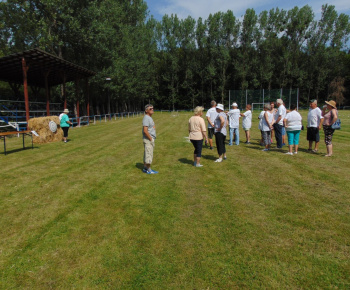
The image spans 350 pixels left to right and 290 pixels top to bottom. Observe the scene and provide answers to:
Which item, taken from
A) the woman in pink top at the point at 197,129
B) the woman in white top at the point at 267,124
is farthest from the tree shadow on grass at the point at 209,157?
the woman in white top at the point at 267,124

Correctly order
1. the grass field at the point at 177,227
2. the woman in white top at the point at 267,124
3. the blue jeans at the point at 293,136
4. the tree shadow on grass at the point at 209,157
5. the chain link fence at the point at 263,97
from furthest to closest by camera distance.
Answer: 1. the chain link fence at the point at 263,97
2. the woman in white top at the point at 267,124
3. the tree shadow on grass at the point at 209,157
4. the blue jeans at the point at 293,136
5. the grass field at the point at 177,227

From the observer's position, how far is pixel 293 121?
26.2 ft

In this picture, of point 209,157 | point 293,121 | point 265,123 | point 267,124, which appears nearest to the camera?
point 293,121

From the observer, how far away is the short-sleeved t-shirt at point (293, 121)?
7.92 metres

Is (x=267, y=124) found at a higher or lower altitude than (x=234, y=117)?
lower

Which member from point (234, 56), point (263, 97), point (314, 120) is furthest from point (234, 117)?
point (234, 56)

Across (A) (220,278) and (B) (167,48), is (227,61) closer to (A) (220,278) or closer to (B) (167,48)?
(B) (167,48)

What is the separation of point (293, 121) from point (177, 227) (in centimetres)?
608

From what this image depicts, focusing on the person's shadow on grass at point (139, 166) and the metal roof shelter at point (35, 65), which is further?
the metal roof shelter at point (35, 65)

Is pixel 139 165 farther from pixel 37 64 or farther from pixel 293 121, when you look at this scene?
pixel 37 64

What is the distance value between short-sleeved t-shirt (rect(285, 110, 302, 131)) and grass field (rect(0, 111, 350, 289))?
4.80 feet

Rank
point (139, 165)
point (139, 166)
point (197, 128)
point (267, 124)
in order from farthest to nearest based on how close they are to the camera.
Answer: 1. point (267, 124)
2. point (139, 165)
3. point (139, 166)
4. point (197, 128)

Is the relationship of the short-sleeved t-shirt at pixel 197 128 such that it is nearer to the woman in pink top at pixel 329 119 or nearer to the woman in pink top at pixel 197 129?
the woman in pink top at pixel 197 129

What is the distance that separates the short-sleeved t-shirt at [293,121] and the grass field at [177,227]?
1.46m
